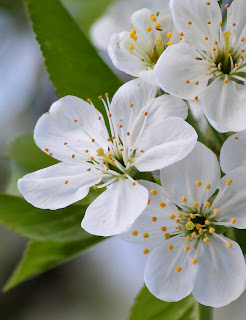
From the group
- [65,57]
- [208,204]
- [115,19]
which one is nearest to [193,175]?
[208,204]

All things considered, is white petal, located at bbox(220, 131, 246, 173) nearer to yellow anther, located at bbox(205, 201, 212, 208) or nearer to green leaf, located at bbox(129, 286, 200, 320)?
yellow anther, located at bbox(205, 201, 212, 208)

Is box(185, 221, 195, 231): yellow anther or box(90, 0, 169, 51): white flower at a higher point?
box(185, 221, 195, 231): yellow anther

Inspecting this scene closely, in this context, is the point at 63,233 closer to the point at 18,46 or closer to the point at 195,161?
the point at 195,161

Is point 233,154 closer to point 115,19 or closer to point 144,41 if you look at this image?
point 144,41

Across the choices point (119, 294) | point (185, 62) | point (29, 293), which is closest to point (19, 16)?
point (29, 293)

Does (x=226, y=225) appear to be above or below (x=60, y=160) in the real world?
below

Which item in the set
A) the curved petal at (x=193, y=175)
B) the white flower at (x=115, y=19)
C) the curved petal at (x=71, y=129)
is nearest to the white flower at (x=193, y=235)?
the curved petal at (x=193, y=175)

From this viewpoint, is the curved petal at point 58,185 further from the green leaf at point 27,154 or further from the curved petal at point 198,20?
the curved petal at point 198,20

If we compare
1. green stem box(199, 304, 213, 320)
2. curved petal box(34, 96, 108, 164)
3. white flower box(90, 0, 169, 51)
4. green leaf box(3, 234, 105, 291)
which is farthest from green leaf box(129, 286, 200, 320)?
white flower box(90, 0, 169, 51)
